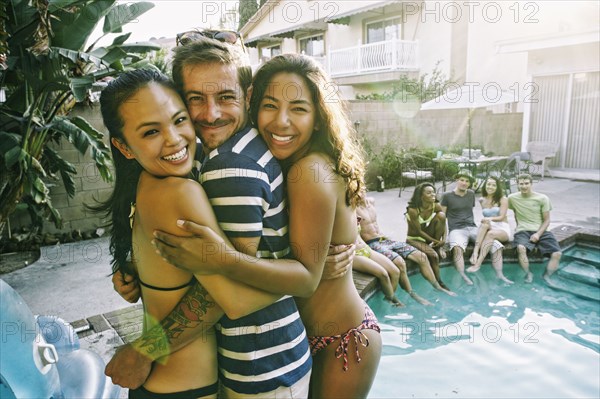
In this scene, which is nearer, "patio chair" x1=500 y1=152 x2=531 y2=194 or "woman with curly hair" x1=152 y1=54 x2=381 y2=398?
"woman with curly hair" x1=152 y1=54 x2=381 y2=398

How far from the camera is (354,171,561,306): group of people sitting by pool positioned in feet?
18.6

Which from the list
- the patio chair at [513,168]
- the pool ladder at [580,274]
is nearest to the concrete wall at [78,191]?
the pool ladder at [580,274]

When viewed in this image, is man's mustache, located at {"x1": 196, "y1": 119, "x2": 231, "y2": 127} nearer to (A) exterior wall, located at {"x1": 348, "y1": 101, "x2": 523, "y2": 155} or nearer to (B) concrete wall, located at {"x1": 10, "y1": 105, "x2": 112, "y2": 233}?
(B) concrete wall, located at {"x1": 10, "y1": 105, "x2": 112, "y2": 233}

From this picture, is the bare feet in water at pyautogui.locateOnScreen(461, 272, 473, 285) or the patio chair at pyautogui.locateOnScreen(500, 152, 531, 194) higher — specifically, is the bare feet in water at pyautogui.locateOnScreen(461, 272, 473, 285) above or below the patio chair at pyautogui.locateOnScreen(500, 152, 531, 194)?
below

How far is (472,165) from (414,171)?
1432mm

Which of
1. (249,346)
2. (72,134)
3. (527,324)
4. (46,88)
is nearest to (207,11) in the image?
(46,88)

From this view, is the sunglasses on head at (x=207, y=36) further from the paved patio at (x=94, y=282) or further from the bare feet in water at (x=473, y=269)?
the bare feet in water at (x=473, y=269)

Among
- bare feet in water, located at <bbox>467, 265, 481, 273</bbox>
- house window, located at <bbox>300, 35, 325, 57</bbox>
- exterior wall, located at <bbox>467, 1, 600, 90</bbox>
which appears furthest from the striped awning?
bare feet in water, located at <bbox>467, 265, 481, 273</bbox>

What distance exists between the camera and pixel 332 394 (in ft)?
5.69

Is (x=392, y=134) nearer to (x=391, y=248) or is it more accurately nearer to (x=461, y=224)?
(x=461, y=224)

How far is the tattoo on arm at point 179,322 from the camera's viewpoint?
1.37 m

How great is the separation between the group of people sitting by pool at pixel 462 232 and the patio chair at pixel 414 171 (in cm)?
380

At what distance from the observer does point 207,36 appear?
5.32ft

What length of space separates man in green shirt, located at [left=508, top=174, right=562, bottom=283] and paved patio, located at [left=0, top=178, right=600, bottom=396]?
961 millimetres
